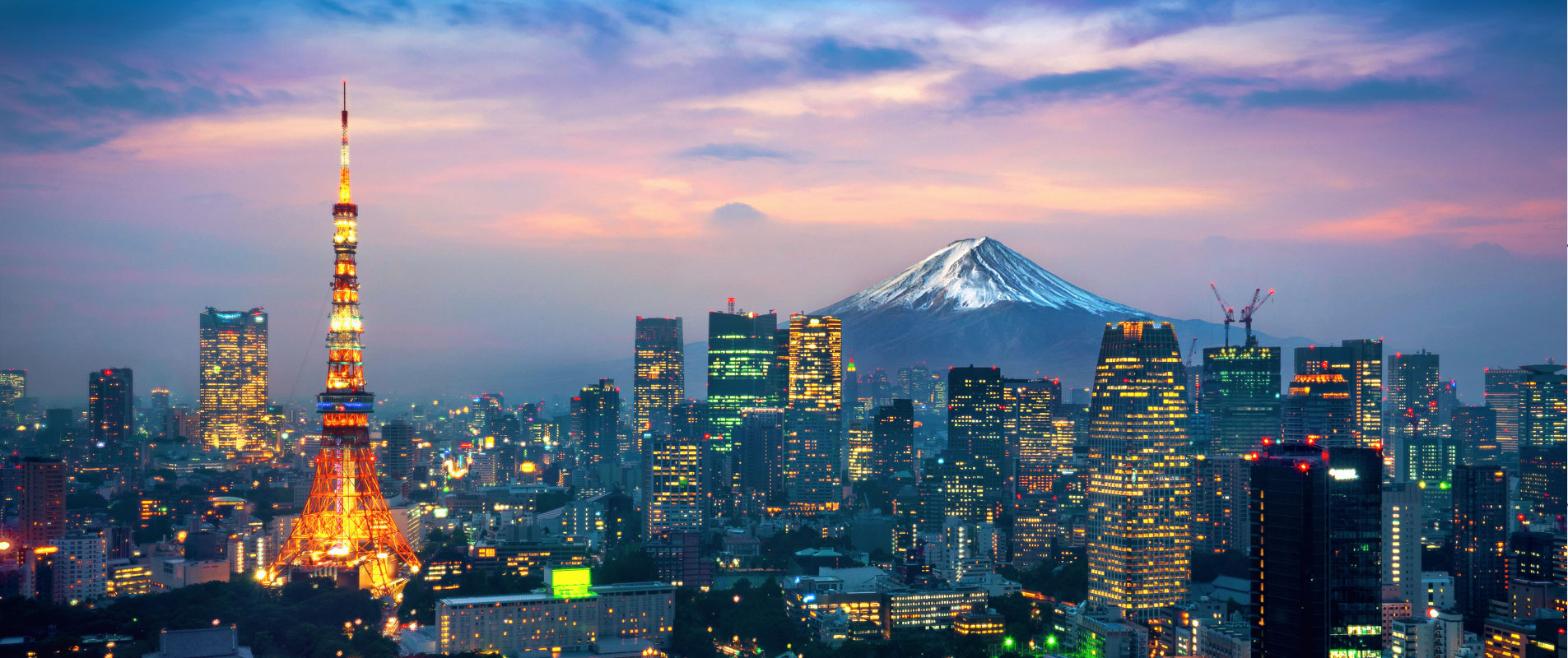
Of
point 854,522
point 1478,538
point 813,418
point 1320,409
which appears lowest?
point 854,522

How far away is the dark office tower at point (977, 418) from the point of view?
48250 mm

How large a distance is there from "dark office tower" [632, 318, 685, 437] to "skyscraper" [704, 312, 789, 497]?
16.6 feet

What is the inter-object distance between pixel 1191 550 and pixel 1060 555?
422 centimetres

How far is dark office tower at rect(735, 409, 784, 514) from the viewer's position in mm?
50250

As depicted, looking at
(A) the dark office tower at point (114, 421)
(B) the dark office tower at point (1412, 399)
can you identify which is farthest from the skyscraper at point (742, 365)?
(B) the dark office tower at point (1412, 399)

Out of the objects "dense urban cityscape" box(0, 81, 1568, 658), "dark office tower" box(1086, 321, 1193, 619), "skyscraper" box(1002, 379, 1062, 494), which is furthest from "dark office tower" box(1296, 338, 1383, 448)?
"dark office tower" box(1086, 321, 1193, 619)

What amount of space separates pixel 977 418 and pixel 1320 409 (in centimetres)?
Result: 1104

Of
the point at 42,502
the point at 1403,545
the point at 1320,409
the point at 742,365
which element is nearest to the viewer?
the point at 1403,545

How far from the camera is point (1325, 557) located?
16.8 m

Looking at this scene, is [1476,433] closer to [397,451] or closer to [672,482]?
[672,482]

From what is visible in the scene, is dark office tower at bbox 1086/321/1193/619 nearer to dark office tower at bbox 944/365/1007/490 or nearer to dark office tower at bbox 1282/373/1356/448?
dark office tower at bbox 1282/373/1356/448

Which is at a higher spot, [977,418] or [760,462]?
[977,418]

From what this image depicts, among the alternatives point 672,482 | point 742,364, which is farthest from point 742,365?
point 672,482

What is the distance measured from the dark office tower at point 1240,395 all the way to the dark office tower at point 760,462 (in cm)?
1375
